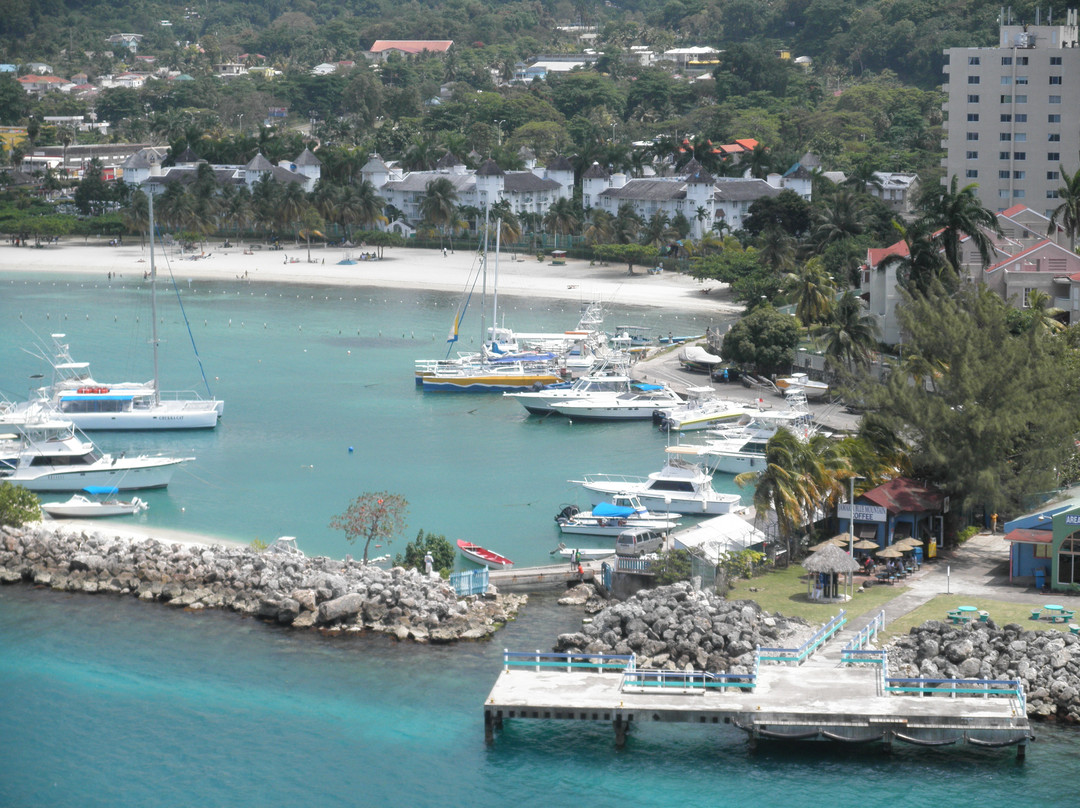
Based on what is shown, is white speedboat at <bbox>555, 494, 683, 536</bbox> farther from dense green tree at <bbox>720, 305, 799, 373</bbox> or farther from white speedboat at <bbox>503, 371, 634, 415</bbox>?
dense green tree at <bbox>720, 305, 799, 373</bbox>

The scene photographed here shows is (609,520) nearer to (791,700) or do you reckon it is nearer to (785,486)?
(785,486)

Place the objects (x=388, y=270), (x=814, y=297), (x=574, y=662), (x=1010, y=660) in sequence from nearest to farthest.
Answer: (x=1010, y=660)
(x=574, y=662)
(x=814, y=297)
(x=388, y=270)

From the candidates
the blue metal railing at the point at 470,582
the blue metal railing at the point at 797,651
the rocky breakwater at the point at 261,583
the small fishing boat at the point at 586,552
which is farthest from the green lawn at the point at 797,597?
the blue metal railing at the point at 470,582

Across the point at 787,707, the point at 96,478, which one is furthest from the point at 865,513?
the point at 96,478

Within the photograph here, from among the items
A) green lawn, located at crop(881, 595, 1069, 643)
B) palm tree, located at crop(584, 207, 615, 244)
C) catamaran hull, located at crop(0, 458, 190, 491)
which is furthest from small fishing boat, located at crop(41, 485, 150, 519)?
palm tree, located at crop(584, 207, 615, 244)

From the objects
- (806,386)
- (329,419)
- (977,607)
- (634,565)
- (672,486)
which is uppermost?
(806,386)

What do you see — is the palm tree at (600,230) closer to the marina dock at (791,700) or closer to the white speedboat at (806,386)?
the white speedboat at (806,386)

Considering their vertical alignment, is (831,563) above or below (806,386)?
below
